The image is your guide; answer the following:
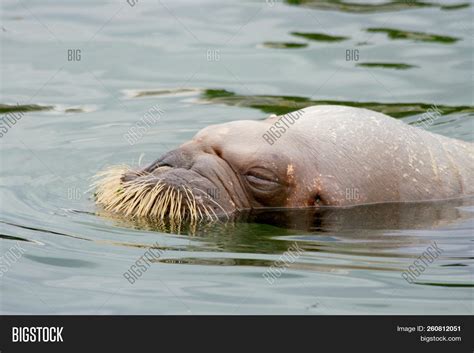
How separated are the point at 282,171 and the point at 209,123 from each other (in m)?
3.62

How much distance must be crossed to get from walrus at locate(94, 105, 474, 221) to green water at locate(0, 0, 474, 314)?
172 millimetres

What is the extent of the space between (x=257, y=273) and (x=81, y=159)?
13.0 ft

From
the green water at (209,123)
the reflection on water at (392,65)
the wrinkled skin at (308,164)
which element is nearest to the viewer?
the green water at (209,123)

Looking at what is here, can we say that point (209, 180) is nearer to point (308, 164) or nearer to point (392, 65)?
point (308, 164)

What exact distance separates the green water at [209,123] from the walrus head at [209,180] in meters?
0.19

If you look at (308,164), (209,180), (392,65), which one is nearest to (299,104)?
(392,65)

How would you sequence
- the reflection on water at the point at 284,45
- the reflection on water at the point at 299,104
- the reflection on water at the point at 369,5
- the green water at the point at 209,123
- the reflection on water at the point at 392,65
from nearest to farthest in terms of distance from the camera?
the green water at the point at 209,123, the reflection on water at the point at 299,104, the reflection on water at the point at 392,65, the reflection on water at the point at 284,45, the reflection on water at the point at 369,5

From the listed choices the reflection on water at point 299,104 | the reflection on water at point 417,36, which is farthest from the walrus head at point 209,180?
the reflection on water at point 417,36

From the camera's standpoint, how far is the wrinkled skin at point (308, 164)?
916 cm

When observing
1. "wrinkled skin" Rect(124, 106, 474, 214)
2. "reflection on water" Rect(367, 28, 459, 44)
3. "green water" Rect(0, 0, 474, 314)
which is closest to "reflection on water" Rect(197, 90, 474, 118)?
"green water" Rect(0, 0, 474, 314)

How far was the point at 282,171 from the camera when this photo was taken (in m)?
9.17

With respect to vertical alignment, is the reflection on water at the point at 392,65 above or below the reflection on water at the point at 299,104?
above

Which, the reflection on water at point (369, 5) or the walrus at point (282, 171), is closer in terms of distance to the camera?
the walrus at point (282, 171)

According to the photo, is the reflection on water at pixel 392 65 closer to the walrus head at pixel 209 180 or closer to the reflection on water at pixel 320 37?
the reflection on water at pixel 320 37
